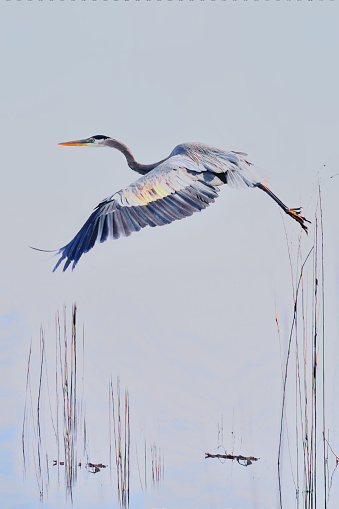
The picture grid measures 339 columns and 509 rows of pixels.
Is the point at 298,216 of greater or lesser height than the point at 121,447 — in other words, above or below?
above

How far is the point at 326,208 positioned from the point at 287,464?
0.83 m

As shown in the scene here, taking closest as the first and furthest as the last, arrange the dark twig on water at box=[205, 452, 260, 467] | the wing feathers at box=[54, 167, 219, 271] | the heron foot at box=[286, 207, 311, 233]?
the wing feathers at box=[54, 167, 219, 271] → the dark twig on water at box=[205, 452, 260, 467] → the heron foot at box=[286, 207, 311, 233]

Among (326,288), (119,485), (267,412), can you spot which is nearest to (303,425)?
(267,412)

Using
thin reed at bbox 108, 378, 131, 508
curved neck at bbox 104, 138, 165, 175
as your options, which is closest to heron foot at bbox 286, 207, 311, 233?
curved neck at bbox 104, 138, 165, 175

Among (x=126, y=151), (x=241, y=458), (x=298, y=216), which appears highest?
(x=126, y=151)

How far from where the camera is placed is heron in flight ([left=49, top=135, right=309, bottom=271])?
6.79ft

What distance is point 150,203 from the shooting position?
2.12 meters

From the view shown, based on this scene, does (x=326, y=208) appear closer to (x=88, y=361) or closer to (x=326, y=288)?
(x=326, y=288)

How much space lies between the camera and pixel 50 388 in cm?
221

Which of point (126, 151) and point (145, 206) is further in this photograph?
point (126, 151)

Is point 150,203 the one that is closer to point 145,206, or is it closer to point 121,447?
point 145,206

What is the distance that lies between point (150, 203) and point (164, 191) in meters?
0.07

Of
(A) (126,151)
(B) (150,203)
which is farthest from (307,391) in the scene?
(A) (126,151)

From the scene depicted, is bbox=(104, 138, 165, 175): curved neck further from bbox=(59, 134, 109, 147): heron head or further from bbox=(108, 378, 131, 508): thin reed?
bbox=(108, 378, 131, 508): thin reed
